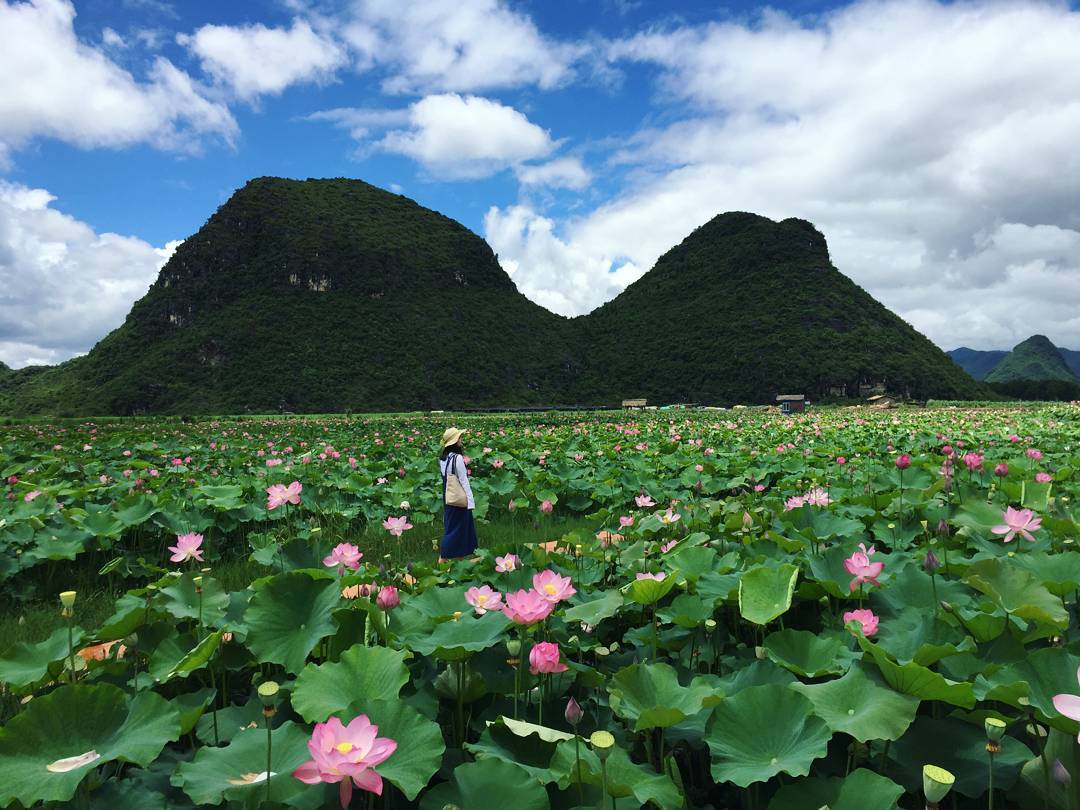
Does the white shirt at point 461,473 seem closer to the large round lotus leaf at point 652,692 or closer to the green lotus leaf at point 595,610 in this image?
the green lotus leaf at point 595,610

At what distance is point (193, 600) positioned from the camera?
2055 millimetres

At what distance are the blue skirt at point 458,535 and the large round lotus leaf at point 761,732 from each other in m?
3.76

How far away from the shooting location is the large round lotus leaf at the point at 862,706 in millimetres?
1121

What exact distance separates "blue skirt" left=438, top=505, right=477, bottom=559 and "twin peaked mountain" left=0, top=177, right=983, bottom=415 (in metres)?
66.9

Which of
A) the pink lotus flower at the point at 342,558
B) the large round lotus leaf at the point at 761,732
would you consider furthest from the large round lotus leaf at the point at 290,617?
the large round lotus leaf at the point at 761,732

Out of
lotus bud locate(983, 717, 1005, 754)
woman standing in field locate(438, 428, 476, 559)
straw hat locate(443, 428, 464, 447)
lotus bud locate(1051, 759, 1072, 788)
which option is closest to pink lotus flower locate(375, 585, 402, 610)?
lotus bud locate(983, 717, 1005, 754)

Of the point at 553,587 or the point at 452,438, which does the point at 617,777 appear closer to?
the point at 553,587

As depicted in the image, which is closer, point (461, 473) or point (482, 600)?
point (482, 600)

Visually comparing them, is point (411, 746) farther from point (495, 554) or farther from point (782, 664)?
point (495, 554)

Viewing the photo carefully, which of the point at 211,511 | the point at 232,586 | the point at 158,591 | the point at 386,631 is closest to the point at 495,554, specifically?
the point at 386,631

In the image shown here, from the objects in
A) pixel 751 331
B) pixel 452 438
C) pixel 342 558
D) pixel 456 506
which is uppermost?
pixel 751 331

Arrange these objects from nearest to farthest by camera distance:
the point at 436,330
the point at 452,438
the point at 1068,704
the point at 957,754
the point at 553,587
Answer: the point at 1068,704
the point at 957,754
the point at 553,587
the point at 452,438
the point at 436,330

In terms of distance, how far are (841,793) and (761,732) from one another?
199 millimetres

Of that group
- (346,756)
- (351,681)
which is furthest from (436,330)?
(346,756)
